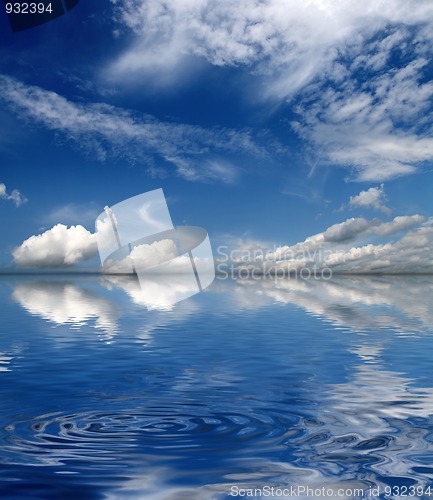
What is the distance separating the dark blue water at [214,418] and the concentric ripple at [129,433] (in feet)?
0.16

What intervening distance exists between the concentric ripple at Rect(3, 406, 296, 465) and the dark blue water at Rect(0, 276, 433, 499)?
0.16 feet

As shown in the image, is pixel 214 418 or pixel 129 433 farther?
pixel 214 418

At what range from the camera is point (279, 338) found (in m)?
31.0

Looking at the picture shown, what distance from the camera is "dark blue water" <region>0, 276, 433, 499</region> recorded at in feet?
30.6

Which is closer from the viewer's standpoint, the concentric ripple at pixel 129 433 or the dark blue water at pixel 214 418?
the dark blue water at pixel 214 418

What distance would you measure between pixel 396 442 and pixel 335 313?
3843cm

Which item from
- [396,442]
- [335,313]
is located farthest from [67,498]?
[335,313]

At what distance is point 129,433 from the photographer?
1182 centimetres

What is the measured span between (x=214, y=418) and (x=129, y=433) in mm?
2555

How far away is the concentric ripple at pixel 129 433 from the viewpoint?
1048 cm

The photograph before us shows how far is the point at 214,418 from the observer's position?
43.3 feet

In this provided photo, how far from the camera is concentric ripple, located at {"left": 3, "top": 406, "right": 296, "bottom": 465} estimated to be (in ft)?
34.4

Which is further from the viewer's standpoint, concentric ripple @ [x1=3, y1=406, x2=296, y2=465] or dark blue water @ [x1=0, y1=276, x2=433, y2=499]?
concentric ripple @ [x1=3, y1=406, x2=296, y2=465]

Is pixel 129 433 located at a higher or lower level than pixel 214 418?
higher
